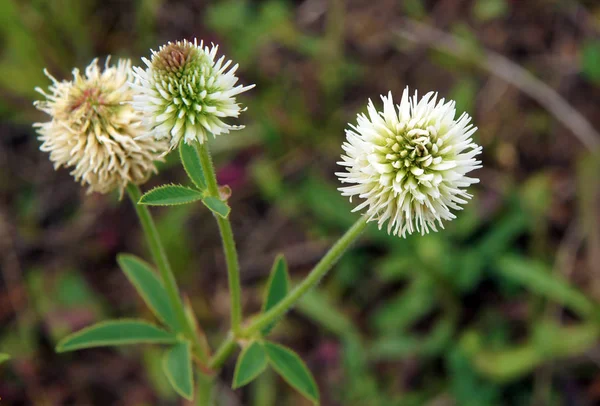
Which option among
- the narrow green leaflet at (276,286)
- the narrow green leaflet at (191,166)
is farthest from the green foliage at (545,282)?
the narrow green leaflet at (191,166)

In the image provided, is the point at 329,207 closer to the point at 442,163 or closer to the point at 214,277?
the point at 214,277

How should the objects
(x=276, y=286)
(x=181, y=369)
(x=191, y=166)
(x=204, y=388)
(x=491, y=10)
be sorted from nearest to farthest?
(x=191, y=166), (x=181, y=369), (x=276, y=286), (x=204, y=388), (x=491, y=10)

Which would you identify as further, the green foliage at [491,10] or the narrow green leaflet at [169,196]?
the green foliage at [491,10]

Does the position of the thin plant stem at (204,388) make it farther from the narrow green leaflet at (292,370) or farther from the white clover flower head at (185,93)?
the white clover flower head at (185,93)

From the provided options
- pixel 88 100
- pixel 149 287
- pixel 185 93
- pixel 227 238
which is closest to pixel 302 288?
pixel 227 238

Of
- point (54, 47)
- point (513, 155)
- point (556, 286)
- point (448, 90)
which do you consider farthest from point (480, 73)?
point (54, 47)

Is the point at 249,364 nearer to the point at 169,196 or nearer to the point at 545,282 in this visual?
the point at 169,196
